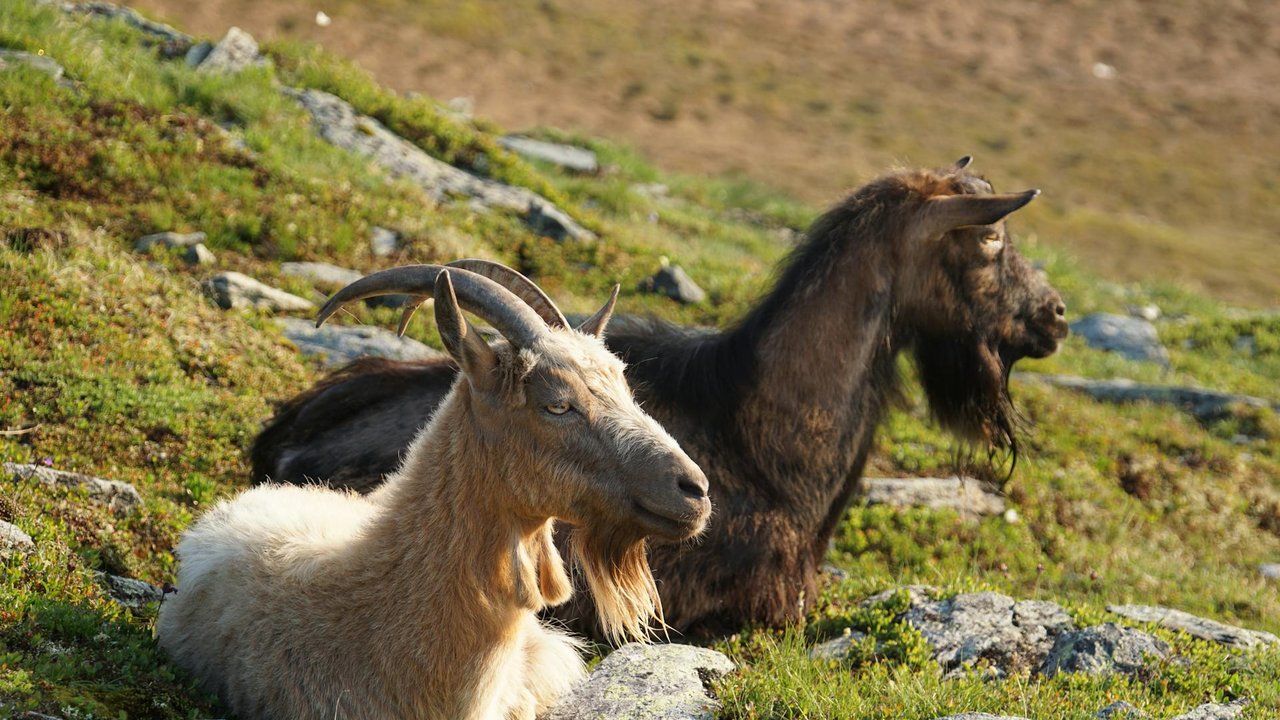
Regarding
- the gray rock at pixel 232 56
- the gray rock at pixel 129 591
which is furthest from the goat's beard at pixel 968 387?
the gray rock at pixel 232 56

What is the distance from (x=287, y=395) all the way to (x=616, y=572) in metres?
5.17

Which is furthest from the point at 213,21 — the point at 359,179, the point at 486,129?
the point at 359,179

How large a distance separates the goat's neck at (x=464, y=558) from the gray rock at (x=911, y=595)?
3236 millimetres

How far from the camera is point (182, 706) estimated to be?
5434 mm

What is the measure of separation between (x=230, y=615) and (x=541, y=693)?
1630 millimetres

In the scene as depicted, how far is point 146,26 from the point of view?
55.2 ft

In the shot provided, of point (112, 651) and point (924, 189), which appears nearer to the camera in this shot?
point (112, 651)

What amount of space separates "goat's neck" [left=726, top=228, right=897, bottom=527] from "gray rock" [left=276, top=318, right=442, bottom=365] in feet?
11.5

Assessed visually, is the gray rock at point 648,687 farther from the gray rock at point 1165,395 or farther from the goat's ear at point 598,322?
the gray rock at point 1165,395

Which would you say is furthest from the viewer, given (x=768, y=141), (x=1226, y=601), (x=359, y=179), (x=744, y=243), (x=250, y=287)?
(x=768, y=141)

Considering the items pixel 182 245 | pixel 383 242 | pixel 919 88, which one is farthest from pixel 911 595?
pixel 919 88

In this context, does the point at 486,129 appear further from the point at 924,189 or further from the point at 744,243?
the point at 924,189

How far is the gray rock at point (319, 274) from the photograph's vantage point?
38.8ft

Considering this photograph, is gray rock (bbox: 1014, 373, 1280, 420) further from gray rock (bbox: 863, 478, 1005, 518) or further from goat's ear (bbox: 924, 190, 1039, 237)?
goat's ear (bbox: 924, 190, 1039, 237)
